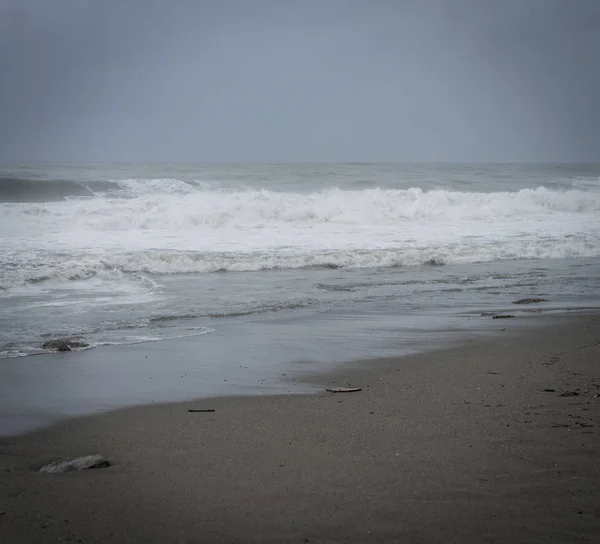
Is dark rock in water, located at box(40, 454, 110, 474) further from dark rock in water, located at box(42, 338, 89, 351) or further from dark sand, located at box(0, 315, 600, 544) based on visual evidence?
dark rock in water, located at box(42, 338, 89, 351)

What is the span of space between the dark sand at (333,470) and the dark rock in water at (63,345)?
2.25m

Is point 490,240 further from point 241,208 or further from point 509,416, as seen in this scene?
point 509,416

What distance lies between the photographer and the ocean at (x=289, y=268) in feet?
26.2

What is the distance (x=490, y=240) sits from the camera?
17156 mm

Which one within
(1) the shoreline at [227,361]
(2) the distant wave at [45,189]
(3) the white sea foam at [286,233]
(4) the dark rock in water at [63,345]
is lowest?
(1) the shoreline at [227,361]

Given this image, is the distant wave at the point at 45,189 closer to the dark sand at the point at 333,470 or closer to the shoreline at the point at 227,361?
the shoreline at the point at 227,361

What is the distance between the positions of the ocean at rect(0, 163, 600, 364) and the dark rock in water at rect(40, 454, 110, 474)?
312cm

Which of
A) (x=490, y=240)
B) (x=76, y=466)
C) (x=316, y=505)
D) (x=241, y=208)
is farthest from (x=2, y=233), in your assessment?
(x=316, y=505)

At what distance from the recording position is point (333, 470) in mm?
3543

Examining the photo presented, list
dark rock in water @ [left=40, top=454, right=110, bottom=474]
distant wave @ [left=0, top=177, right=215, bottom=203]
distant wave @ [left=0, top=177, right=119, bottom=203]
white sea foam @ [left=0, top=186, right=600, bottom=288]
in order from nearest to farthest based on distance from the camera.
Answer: dark rock in water @ [left=40, top=454, right=110, bottom=474] < white sea foam @ [left=0, top=186, right=600, bottom=288] < distant wave @ [left=0, top=177, right=119, bottom=203] < distant wave @ [left=0, top=177, right=215, bottom=203]

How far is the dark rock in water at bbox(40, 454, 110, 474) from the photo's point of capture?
12.0 feet

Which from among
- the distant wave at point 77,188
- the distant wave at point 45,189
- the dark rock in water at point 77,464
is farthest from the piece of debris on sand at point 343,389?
the distant wave at point 77,188

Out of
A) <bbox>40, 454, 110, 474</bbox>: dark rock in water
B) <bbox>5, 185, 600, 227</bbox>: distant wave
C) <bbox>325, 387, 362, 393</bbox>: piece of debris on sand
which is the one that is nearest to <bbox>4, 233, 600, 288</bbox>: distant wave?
<bbox>5, 185, 600, 227</bbox>: distant wave

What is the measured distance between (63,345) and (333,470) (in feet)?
13.6
